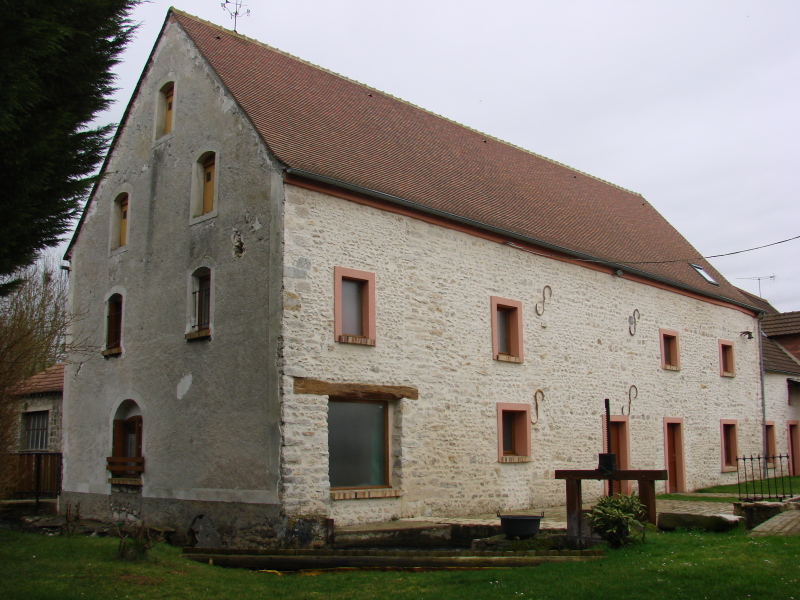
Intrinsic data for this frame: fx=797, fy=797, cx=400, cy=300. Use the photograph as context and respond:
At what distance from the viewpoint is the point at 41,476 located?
20266 millimetres

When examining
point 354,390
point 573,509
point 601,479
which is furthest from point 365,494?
point 601,479

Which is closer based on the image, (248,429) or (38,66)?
(38,66)

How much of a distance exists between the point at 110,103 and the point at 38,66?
1379 millimetres

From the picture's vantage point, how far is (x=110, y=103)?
349 inches

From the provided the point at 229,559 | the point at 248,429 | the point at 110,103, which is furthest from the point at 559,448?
the point at 110,103

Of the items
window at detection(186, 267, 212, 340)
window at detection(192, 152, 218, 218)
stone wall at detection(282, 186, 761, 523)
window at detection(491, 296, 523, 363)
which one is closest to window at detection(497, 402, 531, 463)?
stone wall at detection(282, 186, 761, 523)

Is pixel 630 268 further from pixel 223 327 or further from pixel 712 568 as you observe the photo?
pixel 712 568

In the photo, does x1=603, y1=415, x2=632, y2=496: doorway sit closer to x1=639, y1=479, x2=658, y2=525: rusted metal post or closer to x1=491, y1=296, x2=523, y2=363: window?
x1=491, y1=296, x2=523, y2=363: window

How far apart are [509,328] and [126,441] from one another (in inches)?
329

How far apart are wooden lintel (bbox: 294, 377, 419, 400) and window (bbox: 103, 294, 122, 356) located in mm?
6056

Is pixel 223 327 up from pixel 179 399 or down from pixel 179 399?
up

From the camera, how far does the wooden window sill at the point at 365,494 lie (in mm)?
12898

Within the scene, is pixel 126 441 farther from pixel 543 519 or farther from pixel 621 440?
pixel 621 440

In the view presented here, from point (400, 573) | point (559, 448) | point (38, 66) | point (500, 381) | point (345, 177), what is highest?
point (345, 177)
